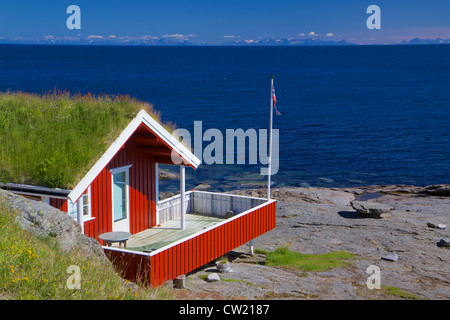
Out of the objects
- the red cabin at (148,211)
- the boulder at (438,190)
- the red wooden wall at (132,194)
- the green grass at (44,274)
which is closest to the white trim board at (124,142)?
the red cabin at (148,211)

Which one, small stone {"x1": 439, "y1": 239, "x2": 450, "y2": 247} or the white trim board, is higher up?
the white trim board

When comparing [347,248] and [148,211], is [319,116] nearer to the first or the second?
[347,248]

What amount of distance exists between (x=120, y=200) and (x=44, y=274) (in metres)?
7.85

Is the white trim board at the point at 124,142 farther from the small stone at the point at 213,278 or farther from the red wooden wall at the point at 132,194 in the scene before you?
the small stone at the point at 213,278

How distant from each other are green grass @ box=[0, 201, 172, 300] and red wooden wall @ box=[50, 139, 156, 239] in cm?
427

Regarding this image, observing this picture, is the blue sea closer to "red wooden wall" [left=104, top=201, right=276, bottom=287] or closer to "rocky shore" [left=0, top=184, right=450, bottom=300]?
"rocky shore" [left=0, top=184, right=450, bottom=300]

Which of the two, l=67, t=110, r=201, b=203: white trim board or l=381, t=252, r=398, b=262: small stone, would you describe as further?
l=381, t=252, r=398, b=262: small stone

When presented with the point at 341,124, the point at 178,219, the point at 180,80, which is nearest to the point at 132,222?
the point at 178,219

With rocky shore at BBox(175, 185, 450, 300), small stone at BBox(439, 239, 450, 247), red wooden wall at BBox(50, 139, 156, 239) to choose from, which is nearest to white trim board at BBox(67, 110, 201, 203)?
red wooden wall at BBox(50, 139, 156, 239)

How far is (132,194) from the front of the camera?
17.4m

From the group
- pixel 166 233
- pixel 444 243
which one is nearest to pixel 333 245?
pixel 444 243

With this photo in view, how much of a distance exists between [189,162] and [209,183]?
24757mm

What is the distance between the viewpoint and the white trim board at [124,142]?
13820 millimetres

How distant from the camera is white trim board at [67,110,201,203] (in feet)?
45.3
